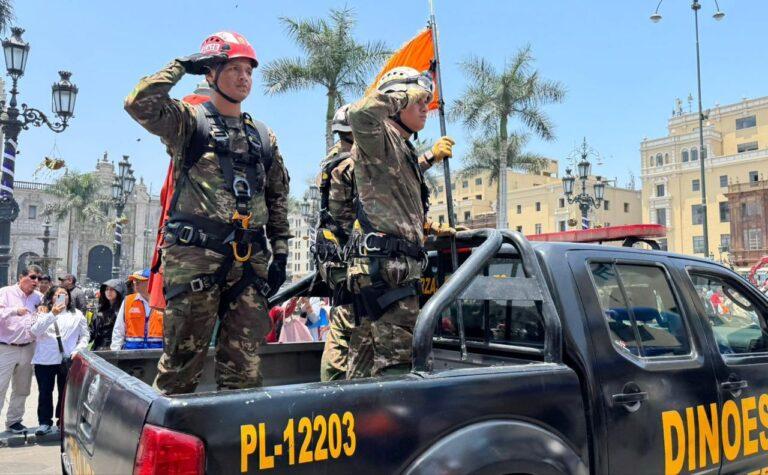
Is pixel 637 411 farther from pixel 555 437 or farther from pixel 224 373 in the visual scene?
pixel 224 373

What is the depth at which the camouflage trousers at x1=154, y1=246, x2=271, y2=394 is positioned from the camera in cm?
275

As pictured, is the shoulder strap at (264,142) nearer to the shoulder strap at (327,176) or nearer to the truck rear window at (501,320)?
the shoulder strap at (327,176)

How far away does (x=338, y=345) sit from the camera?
3.40 metres

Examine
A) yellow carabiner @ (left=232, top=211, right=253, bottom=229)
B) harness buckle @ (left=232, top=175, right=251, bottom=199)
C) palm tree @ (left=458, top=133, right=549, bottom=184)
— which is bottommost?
yellow carabiner @ (left=232, top=211, right=253, bottom=229)

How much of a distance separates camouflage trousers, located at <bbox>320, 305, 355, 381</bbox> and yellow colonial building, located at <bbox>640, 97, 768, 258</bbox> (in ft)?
208

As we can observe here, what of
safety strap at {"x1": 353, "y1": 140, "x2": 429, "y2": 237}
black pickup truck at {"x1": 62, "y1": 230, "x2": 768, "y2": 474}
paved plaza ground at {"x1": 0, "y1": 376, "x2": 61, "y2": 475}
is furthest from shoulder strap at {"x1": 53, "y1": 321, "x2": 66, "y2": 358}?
safety strap at {"x1": 353, "y1": 140, "x2": 429, "y2": 237}

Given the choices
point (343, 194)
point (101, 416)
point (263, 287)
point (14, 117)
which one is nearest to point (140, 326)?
point (343, 194)

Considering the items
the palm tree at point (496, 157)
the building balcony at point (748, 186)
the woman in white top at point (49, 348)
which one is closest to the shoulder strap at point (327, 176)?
the woman in white top at point (49, 348)

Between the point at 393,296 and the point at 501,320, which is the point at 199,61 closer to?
the point at 393,296

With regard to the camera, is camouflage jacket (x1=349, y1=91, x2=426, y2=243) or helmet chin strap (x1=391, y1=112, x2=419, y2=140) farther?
helmet chin strap (x1=391, y1=112, x2=419, y2=140)

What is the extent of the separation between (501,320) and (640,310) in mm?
681

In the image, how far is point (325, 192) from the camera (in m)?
3.82

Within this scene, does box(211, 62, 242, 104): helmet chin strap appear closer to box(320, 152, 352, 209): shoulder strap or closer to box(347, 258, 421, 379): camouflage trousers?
box(320, 152, 352, 209): shoulder strap

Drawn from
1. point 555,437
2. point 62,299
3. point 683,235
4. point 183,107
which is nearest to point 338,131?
point 183,107
